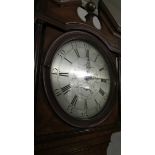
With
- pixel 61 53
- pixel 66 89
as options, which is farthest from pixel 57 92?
pixel 61 53

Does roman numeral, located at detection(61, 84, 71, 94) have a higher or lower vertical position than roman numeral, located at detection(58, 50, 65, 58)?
lower

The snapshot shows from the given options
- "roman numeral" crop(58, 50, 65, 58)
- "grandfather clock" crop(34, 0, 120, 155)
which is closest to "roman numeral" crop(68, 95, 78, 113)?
"grandfather clock" crop(34, 0, 120, 155)

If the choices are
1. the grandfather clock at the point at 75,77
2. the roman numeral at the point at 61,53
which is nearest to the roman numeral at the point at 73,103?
the grandfather clock at the point at 75,77

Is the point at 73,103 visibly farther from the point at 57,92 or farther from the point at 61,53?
the point at 61,53

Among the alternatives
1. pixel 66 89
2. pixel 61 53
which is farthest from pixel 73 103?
pixel 61 53

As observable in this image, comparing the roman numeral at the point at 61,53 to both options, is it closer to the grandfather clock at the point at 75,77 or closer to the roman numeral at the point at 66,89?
the grandfather clock at the point at 75,77

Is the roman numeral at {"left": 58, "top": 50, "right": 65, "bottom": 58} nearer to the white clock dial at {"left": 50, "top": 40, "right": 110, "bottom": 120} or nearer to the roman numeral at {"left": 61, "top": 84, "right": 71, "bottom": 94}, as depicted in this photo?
the white clock dial at {"left": 50, "top": 40, "right": 110, "bottom": 120}

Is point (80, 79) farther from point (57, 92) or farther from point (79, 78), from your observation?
point (57, 92)

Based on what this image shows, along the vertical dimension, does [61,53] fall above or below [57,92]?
above
